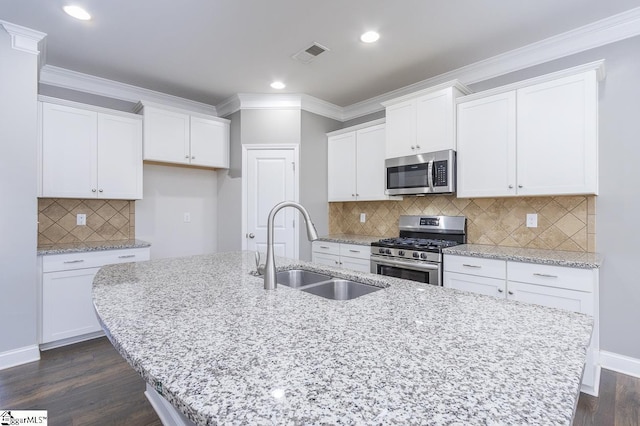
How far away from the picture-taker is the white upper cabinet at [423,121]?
2871mm

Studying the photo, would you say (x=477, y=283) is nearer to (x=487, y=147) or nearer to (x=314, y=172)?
(x=487, y=147)

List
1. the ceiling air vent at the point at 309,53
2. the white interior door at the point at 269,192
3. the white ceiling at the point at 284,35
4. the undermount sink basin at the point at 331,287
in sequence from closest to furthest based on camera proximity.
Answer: the undermount sink basin at the point at 331,287 < the white ceiling at the point at 284,35 < the ceiling air vent at the point at 309,53 < the white interior door at the point at 269,192

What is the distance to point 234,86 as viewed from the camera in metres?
3.52

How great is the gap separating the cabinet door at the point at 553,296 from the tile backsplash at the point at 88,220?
3840mm

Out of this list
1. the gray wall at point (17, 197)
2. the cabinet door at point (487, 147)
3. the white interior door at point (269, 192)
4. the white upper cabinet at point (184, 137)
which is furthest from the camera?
the white interior door at point (269, 192)

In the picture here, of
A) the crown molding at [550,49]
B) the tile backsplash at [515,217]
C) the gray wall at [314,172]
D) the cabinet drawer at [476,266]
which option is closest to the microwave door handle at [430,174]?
the tile backsplash at [515,217]

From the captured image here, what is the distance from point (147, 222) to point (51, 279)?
1.12 meters

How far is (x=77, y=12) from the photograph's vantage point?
221 centimetres

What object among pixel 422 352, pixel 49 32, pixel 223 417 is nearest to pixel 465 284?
pixel 422 352

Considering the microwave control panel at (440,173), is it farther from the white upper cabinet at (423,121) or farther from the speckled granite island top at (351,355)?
the speckled granite island top at (351,355)

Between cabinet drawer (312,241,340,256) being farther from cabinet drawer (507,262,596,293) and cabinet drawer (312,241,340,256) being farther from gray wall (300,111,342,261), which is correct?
cabinet drawer (507,262,596,293)

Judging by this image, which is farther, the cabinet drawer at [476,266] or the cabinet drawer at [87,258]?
the cabinet drawer at [87,258]

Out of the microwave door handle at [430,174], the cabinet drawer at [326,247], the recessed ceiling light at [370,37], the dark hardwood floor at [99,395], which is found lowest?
the dark hardwood floor at [99,395]

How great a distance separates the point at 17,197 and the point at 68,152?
667mm
